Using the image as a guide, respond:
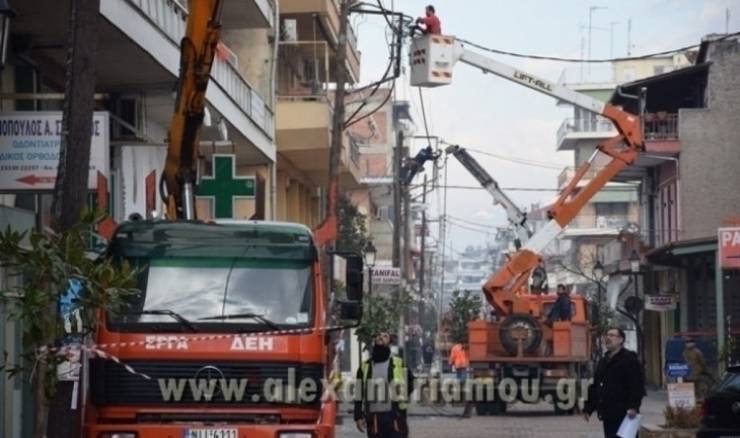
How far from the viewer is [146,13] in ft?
72.4

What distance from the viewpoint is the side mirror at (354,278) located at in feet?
54.0

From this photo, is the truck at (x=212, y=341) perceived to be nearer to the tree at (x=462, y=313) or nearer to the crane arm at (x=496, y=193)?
the crane arm at (x=496, y=193)

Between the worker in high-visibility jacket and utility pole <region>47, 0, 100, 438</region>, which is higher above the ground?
utility pole <region>47, 0, 100, 438</region>

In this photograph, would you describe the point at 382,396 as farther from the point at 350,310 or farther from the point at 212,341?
the point at 212,341

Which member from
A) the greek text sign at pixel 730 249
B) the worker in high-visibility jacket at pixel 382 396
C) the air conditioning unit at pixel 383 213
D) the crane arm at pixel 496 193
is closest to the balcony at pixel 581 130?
the air conditioning unit at pixel 383 213

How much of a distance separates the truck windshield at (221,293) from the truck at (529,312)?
20121 millimetres

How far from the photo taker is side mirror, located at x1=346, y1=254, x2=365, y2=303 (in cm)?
1647

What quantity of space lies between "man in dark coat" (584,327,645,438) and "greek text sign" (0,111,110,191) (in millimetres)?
6301

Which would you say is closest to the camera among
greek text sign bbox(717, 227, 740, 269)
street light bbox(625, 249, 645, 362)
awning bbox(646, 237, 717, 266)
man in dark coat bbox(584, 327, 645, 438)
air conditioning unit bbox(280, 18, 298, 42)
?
man in dark coat bbox(584, 327, 645, 438)

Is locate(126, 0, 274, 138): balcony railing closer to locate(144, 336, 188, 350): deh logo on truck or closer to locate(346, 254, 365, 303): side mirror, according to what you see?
locate(346, 254, 365, 303): side mirror

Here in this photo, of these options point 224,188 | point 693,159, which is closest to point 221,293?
point 224,188

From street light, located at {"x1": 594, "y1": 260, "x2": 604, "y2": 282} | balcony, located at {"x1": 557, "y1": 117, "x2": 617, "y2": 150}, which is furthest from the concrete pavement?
balcony, located at {"x1": 557, "y1": 117, "x2": 617, "y2": 150}

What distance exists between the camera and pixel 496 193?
4175 cm

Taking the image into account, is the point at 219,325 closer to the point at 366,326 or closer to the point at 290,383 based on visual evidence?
the point at 290,383
